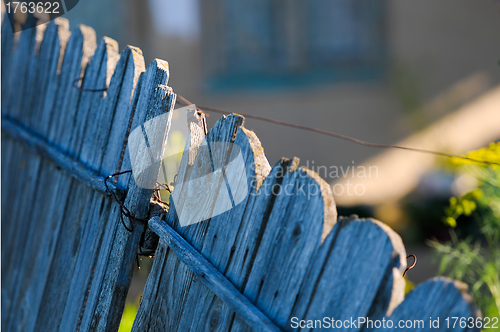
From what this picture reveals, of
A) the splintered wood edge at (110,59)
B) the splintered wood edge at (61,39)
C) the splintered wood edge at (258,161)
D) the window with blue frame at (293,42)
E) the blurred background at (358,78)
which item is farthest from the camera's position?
the window with blue frame at (293,42)

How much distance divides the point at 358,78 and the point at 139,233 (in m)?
4.15

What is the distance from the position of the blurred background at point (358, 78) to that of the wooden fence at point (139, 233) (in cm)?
265

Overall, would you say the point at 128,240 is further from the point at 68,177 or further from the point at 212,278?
the point at 68,177

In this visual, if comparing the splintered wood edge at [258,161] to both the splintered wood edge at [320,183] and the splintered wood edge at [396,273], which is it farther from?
the splintered wood edge at [396,273]

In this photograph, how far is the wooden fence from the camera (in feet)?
2.82

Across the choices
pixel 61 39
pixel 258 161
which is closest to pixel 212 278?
pixel 258 161

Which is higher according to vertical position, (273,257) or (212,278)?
(273,257)

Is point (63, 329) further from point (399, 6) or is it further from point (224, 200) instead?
point (399, 6)

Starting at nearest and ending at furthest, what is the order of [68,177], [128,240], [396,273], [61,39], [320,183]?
[396,273] → [320,183] → [128,240] → [68,177] → [61,39]

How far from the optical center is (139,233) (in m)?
1.34

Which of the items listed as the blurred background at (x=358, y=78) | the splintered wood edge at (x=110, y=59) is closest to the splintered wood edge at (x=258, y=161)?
the splintered wood edge at (x=110, y=59)

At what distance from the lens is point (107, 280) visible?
135 cm

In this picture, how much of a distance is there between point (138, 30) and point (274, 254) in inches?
165

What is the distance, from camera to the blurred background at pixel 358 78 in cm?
470
